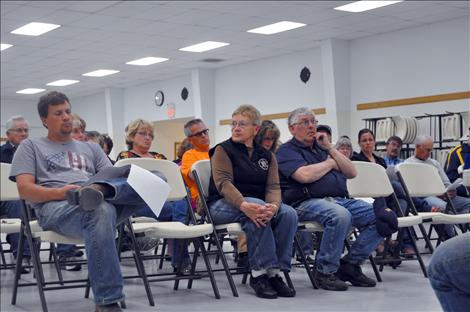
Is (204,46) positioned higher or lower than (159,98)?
higher

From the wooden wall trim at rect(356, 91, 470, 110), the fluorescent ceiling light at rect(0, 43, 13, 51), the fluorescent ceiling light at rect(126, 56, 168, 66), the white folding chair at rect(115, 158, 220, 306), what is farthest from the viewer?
the fluorescent ceiling light at rect(126, 56, 168, 66)

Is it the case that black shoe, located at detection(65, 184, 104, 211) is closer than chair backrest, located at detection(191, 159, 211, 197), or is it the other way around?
black shoe, located at detection(65, 184, 104, 211)

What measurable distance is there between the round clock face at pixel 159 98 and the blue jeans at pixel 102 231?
13.3 meters

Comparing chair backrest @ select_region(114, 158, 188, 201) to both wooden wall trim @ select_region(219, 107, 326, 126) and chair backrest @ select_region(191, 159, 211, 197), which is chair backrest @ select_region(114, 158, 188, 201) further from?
wooden wall trim @ select_region(219, 107, 326, 126)

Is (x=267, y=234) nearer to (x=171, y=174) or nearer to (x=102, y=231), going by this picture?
(x=171, y=174)

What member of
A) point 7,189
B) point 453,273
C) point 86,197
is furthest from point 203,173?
point 453,273

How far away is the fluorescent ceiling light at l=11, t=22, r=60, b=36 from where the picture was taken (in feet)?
34.3

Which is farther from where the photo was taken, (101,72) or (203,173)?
(101,72)

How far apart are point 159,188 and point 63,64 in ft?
37.1

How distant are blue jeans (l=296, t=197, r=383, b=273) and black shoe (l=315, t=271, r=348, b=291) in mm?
36

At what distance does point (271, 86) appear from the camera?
13.6m

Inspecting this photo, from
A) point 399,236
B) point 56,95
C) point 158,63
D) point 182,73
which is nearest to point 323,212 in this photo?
point 399,236

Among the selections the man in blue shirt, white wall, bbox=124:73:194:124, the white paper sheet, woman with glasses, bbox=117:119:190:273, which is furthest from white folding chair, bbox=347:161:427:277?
white wall, bbox=124:73:194:124

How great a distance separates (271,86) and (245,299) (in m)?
9.94
